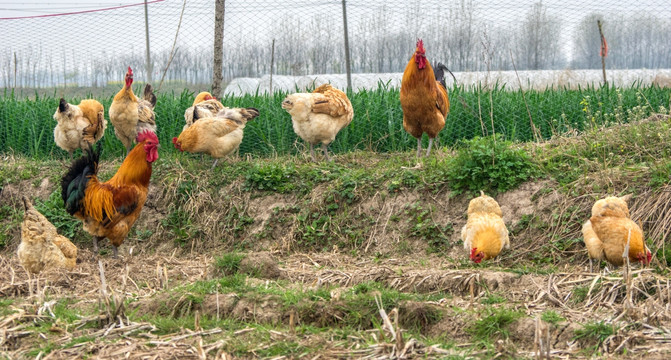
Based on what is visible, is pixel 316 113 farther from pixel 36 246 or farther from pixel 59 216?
pixel 36 246

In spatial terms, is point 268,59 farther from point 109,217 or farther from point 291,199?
point 109,217

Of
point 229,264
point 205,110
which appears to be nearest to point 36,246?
point 229,264

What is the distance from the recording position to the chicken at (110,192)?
6.32m

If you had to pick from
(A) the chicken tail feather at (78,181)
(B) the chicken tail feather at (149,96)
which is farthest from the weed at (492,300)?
(B) the chicken tail feather at (149,96)

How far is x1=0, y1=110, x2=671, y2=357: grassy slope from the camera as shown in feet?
13.3

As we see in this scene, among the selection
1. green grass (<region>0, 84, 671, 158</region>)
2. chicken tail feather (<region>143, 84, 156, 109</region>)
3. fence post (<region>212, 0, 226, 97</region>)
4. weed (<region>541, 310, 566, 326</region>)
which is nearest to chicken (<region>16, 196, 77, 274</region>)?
green grass (<region>0, 84, 671, 158</region>)

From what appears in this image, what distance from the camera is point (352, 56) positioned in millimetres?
14875

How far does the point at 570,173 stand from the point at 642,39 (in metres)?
10.2

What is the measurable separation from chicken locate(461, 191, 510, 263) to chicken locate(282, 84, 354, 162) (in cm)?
274

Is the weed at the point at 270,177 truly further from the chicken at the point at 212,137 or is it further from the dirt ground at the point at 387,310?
the dirt ground at the point at 387,310

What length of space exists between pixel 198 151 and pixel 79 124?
1801 mm

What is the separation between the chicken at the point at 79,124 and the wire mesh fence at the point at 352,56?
994 mm

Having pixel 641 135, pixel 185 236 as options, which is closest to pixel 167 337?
pixel 185 236

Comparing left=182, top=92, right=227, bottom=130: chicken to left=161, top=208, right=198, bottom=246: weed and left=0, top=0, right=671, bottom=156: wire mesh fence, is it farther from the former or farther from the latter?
left=161, top=208, right=198, bottom=246: weed
